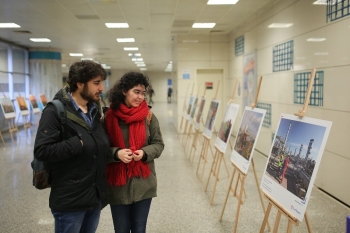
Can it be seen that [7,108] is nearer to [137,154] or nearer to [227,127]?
[227,127]

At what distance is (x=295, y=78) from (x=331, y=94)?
1.22 m

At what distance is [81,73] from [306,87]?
416cm

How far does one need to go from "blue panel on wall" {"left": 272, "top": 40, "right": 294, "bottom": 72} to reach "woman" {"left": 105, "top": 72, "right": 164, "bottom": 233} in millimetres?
4294

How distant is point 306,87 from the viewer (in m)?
5.11

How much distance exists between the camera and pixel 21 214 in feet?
13.0

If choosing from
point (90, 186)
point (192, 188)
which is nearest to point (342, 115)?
point (192, 188)

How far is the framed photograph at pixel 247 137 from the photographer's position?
3085 millimetres

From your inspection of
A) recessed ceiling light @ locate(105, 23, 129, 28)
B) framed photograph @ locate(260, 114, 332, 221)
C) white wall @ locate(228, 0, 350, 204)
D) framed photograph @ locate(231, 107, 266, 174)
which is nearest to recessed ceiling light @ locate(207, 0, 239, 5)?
white wall @ locate(228, 0, 350, 204)

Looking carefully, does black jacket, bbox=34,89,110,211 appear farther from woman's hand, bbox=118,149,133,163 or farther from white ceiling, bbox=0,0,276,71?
white ceiling, bbox=0,0,276,71

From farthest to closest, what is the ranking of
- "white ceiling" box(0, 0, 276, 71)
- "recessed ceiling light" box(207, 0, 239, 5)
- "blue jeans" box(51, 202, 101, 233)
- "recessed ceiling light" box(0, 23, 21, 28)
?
"recessed ceiling light" box(0, 23, 21, 28) < "white ceiling" box(0, 0, 276, 71) < "recessed ceiling light" box(207, 0, 239, 5) < "blue jeans" box(51, 202, 101, 233)

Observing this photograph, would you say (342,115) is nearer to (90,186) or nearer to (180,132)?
(90,186)

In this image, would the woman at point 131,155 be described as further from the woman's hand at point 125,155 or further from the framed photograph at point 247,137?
the framed photograph at point 247,137

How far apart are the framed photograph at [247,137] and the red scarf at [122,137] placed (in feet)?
4.22

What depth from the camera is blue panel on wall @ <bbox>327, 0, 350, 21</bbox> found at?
13.2ft
